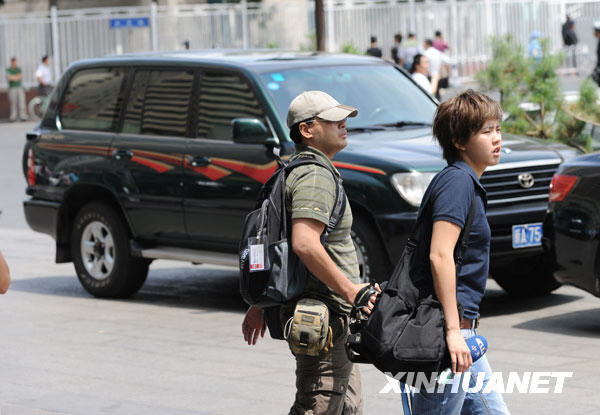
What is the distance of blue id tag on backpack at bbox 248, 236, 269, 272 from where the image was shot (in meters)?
4.36

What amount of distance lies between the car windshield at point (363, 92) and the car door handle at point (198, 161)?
70 centimetres

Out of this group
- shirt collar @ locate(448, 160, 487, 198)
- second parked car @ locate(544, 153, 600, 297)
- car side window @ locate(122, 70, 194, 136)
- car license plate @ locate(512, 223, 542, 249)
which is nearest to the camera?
shirt collar @ locate(448, 160, 487, 198)

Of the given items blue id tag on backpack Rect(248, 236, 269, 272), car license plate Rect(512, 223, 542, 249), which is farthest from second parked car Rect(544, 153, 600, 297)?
blue id tag on backpack Rect(248, 236, 269, 272)

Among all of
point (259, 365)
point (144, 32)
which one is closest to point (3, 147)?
point (144, 32)

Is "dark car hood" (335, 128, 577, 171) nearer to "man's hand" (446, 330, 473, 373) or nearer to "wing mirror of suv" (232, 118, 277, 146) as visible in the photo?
"wing mirror of suv" (232, 118, 277, 146)

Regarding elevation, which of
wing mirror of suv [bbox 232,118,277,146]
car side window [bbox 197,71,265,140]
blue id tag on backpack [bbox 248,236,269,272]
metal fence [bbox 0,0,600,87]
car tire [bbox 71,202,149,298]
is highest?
metal fence [bbox 0,0,600,87]

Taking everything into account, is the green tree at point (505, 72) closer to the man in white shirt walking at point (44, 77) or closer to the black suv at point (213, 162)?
the black suv at point (213, 162)

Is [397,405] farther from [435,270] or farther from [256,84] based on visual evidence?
[256,84]

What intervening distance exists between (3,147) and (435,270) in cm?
2460

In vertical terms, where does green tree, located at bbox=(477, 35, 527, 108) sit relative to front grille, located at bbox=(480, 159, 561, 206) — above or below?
above

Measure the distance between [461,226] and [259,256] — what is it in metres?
0.83

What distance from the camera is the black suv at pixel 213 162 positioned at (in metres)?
8.41

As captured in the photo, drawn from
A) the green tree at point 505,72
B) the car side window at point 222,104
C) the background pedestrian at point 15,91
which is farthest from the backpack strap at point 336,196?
the background pedestrian at point 15,91

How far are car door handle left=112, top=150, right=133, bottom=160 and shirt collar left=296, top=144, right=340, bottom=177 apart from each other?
17.5 feet
